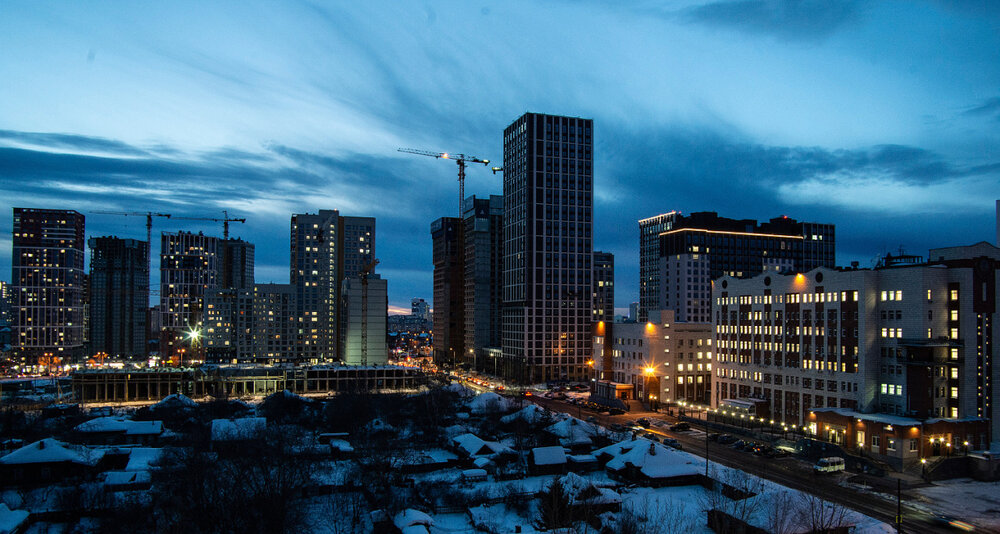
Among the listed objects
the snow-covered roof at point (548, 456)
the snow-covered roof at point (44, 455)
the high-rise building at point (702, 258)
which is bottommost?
the snow-covered roof at point (548, 456)

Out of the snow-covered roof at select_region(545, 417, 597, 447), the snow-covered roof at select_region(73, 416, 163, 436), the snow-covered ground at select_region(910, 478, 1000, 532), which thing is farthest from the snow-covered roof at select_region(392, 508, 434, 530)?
the snow-covered roof at select_region(73, 416, 163, 436)

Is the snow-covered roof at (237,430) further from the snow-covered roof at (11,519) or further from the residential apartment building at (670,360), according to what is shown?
the residential apartment building at (670,360)

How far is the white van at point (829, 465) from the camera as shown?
187ft

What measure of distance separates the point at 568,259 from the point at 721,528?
358ft

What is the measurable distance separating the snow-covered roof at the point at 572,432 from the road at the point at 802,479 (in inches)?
405

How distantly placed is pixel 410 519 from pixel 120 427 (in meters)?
48.3

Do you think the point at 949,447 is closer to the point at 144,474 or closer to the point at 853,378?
the point at 853,378

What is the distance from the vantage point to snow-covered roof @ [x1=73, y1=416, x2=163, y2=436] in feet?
234

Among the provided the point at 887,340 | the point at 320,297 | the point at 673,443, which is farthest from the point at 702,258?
the point at 673,443

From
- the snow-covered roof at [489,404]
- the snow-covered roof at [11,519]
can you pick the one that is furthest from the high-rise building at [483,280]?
the snow-covered roof at [11,519]

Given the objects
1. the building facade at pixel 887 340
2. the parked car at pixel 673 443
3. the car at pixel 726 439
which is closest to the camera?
the building facade at pixel 887 340

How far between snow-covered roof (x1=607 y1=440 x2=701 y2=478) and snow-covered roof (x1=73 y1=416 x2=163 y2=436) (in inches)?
2091

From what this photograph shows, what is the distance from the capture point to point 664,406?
323ft

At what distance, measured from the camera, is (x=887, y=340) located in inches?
2749
